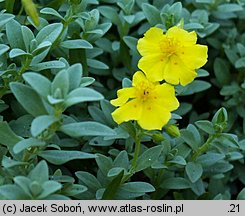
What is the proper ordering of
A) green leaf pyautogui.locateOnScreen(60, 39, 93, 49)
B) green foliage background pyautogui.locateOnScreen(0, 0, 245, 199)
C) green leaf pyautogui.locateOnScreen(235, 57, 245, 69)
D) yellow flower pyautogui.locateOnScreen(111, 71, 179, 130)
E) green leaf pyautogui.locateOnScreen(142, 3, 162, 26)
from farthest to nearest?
green leaf pyautogui.locateOnScreen(235, 57, 245, 69), green leaf pyautogui.locateOnScreen(142, 3, 162, 26), green leaf pyautogui.locateOnScreen(60, 39, 93, 49), yellow flower pyautogui.locateOnScreen(111, 71, 179, 130), green foliage background pyautogui.locateOnScreen(0, 0, 245, 199)

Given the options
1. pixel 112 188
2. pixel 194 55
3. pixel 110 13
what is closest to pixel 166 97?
pixel 194 55

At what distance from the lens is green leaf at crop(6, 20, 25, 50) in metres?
1.38

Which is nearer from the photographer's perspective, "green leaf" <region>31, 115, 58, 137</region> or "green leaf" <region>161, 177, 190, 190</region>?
"green leaf" <region>31, 115, 58, 137</region>

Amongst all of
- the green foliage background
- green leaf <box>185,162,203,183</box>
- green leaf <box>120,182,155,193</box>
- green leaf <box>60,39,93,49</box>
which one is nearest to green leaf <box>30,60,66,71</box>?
the green foliage background

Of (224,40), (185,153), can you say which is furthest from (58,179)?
(224,40)

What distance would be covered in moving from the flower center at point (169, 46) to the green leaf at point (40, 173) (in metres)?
0.46

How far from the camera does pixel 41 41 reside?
136cm

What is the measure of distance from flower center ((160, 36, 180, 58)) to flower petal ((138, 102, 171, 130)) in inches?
6.4

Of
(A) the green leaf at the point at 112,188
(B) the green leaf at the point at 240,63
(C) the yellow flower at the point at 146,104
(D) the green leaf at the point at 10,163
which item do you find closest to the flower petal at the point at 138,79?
(C) the yellow flower at the point at 146,104

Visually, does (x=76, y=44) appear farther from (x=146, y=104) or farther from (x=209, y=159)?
(x=209, y=159)

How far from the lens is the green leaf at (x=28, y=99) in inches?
44.6

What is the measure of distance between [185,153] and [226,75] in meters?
0.50

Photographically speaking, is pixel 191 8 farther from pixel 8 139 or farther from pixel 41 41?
pixel 8 139
